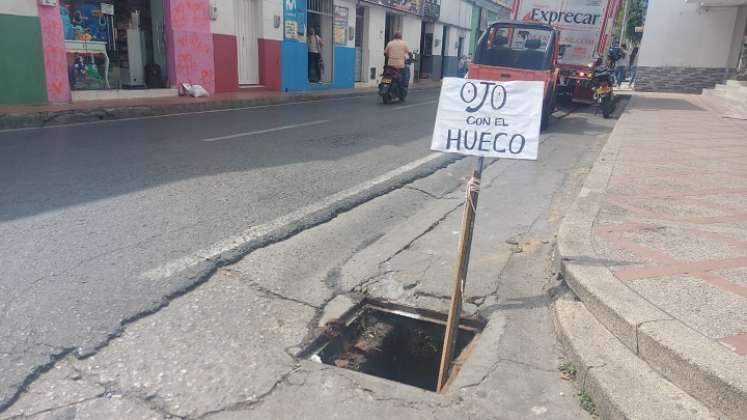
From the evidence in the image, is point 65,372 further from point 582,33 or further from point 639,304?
point 582,33

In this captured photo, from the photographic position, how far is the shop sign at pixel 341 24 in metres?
19.9

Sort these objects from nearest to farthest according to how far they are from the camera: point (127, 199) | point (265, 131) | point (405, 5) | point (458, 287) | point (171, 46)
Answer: point (458, 287), point (127, 199), point (265, 131), point (171, 46), point (405, 5)

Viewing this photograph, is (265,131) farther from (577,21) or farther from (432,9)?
(432,9)

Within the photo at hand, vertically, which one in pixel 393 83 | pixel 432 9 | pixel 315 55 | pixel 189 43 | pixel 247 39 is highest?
pixel 432 9

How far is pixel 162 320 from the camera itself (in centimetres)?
309

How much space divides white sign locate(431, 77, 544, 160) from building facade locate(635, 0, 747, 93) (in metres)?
21.0

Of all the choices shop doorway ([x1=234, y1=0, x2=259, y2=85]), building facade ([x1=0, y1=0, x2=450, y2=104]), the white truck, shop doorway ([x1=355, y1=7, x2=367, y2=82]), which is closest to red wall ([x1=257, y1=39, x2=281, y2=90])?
building facade ([x1=0, y1=0, x2=450, y2=104])

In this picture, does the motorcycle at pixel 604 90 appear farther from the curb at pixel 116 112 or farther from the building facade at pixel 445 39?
the building facade at pixel 445 39

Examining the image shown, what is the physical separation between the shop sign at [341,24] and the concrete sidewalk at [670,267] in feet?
48.6

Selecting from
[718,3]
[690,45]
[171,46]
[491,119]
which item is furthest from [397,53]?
[690,45]

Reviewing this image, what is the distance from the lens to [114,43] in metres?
13.1

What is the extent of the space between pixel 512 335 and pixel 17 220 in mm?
3885

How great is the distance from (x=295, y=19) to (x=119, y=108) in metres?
8.67

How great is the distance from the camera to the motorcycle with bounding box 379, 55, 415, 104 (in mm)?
14539
